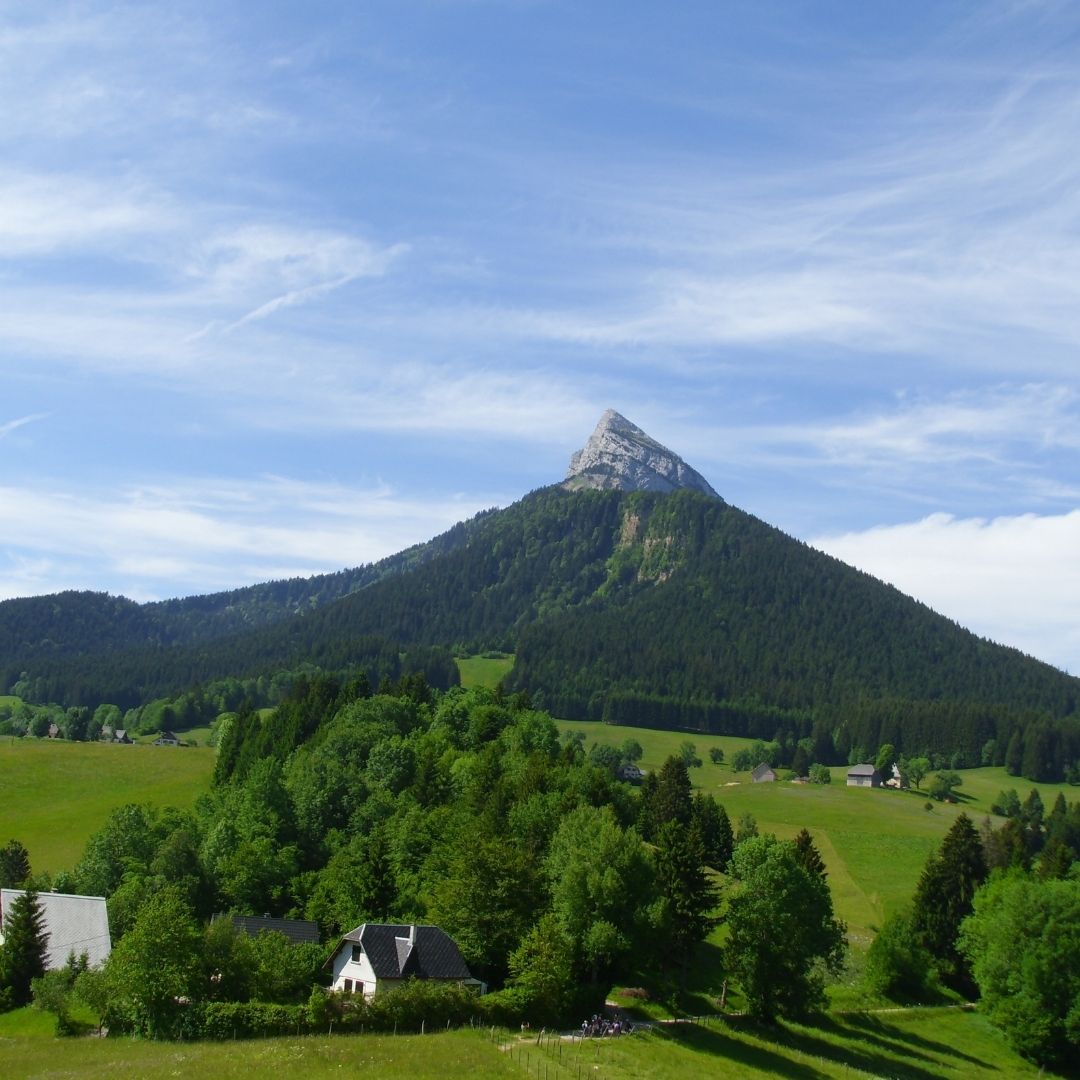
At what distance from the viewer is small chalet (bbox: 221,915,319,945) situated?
66188 millimetres

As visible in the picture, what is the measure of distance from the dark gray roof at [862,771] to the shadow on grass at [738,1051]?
5487 inches

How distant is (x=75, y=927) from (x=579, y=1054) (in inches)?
1432

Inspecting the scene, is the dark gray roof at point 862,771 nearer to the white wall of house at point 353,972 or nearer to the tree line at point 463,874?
the tree line at point 463,874

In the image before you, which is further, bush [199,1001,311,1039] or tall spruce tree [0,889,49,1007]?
tall spruce tree [0,889,49,1007]

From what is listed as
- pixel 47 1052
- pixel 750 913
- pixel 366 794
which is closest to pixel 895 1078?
pixel 750 913

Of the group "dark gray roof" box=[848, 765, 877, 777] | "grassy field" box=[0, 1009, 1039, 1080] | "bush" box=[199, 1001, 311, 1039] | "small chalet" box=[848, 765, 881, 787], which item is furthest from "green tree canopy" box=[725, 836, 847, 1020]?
"dark gray roof" box=[848, 765, 877, 777]

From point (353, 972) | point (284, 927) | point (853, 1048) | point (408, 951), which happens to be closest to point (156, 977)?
point (353, 972)

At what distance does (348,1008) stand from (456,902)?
15.1 m

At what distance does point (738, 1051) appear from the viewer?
57.3 meters

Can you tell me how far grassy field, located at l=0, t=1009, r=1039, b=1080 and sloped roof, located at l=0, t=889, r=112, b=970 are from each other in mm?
4711

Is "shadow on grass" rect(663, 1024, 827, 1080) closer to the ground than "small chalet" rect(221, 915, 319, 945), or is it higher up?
closer to the ground

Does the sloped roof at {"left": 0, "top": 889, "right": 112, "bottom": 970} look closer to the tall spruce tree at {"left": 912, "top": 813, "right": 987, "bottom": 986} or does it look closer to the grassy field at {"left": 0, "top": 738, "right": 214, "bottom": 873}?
the grassy field at {"left": 0, "top": 738, "right": 214, "bottom": 873}

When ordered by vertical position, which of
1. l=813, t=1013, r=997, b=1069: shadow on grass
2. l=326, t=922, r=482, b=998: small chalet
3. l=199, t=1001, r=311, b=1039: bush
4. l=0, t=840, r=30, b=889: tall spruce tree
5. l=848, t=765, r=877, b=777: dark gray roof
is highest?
l=848, t=765, r=877, b=777: dark gray roof

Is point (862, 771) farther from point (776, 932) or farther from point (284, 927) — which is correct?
point (284, 927)
